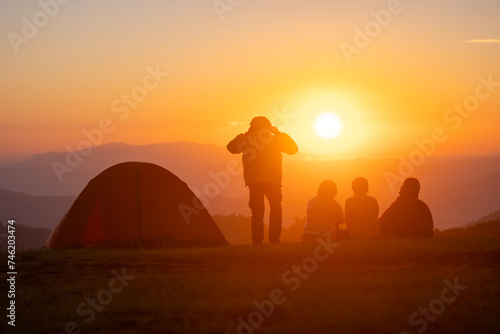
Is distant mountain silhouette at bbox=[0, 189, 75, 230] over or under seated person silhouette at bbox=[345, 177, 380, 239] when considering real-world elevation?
over

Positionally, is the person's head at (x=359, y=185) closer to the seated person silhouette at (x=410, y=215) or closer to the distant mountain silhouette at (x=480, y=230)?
the seated person silhouette at (x=410, y=215)

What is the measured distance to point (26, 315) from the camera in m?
9.14

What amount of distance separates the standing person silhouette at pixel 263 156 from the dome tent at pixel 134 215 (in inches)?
122

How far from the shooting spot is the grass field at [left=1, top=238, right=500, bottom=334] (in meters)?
8.52

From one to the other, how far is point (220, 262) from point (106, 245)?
6.18 metres

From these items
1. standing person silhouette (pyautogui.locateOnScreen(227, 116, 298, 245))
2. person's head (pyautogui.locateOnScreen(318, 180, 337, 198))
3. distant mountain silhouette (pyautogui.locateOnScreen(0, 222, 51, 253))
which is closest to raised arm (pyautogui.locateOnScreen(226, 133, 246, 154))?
standing person silhouette (pyautogui.locateOnScreen(227, 116, 298, 245))

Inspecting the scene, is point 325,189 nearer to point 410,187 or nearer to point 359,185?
point 359,185

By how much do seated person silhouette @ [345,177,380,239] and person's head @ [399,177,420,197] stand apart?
26.9 inches

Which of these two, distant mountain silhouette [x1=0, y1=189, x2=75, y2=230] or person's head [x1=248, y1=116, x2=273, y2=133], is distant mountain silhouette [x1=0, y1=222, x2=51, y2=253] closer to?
person's head [x1=248, y1=116, x2=273, y2=133]

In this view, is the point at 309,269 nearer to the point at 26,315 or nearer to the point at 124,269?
the point at 124,269

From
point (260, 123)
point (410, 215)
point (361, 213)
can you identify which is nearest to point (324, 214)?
point (361, 213)

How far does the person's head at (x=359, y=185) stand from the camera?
15.8 m

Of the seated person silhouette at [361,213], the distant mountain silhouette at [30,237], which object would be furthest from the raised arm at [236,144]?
the distant mountain silhouette at [30,237]

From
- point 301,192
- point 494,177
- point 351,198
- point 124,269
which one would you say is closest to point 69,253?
point 124,269
